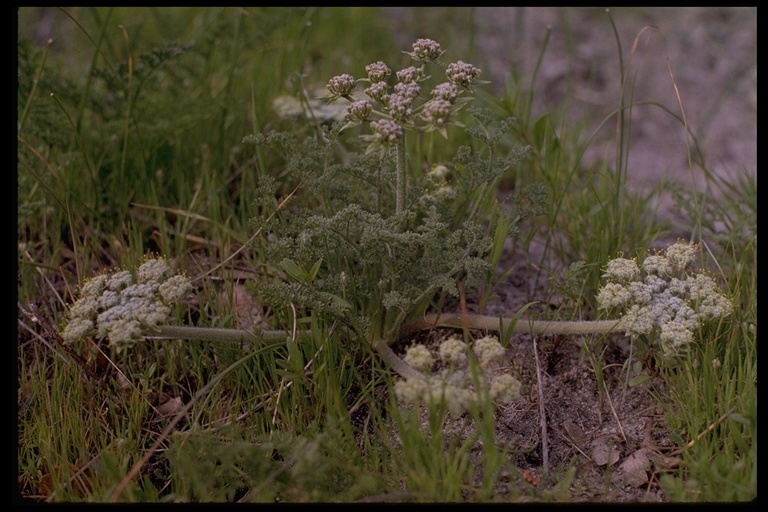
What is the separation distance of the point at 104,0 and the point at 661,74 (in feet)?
12.0

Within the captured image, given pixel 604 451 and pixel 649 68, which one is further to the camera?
pixel 649 68

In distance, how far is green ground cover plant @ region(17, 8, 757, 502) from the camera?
2.12m

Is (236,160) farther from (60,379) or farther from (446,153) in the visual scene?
(60,379)

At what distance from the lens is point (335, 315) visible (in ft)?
7.95

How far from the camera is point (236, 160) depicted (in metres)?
3.57

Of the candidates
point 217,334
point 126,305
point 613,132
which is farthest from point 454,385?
point 613,132

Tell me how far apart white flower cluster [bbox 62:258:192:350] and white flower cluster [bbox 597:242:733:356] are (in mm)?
1349

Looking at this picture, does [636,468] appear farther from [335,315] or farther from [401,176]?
[401,176]

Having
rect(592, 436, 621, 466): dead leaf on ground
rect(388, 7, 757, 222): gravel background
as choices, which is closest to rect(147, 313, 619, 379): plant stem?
rect(592, 436, 621, 466): dead leaf on ground

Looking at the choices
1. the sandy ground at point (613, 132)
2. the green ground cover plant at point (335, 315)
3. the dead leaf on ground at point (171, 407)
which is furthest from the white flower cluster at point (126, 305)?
the sandy ground at point (613, 132)

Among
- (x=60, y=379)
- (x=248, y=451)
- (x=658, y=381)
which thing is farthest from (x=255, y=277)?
(x=658, y=381)

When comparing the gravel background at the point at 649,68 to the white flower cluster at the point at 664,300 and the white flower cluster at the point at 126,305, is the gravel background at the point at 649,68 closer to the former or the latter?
the white flower cluster at the point at 664,300

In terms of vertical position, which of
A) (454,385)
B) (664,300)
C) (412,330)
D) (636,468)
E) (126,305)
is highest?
(126,305)

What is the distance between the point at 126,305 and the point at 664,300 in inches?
65.5
